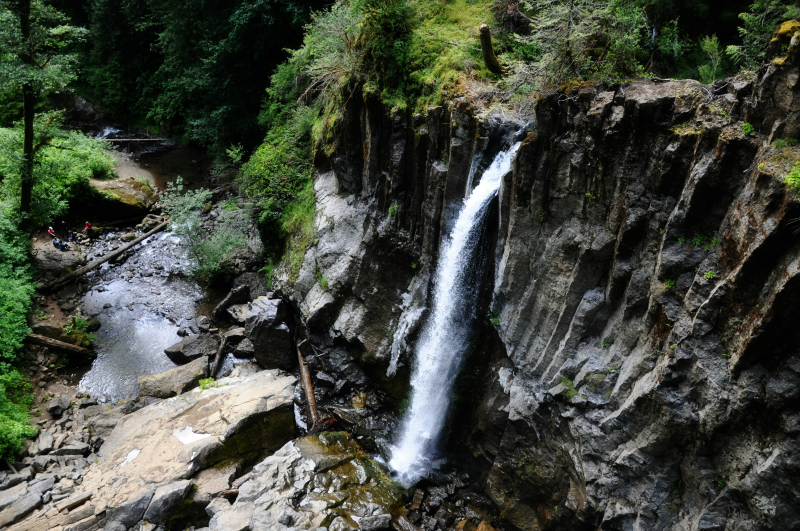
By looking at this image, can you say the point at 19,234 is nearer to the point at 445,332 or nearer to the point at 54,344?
the point at 54,344

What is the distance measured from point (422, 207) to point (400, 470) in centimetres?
756

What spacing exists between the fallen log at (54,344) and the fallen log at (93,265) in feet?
10.5

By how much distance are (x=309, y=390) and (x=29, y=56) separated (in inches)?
619

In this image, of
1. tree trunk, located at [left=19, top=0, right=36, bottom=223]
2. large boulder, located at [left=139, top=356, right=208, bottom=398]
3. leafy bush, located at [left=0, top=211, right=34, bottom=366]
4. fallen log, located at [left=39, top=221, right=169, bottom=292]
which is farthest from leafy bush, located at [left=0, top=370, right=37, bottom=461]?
tree trunk, located at [left=19, top=0, right=36, bottom=223]

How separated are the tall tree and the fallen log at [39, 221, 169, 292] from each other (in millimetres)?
4097

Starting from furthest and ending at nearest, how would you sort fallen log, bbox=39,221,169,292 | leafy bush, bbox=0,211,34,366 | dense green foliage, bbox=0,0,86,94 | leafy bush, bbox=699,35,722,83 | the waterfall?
fallen log, bbox=39,221,169,292
dense green foliage, bbox=0,0,86,94
leafy bush, bbox=0,211,34,366
the waterfall
leafy bush, bbox=699,35,722,83

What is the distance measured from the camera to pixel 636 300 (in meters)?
8.34

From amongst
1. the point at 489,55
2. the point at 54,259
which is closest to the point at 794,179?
the point at 489,55

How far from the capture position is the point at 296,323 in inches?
675

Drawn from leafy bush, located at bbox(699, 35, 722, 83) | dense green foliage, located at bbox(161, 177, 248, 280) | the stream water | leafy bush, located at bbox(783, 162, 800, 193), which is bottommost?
the stream water

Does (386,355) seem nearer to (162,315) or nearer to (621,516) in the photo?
(621,516)

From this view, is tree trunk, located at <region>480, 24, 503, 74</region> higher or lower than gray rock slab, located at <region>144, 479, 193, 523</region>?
higher

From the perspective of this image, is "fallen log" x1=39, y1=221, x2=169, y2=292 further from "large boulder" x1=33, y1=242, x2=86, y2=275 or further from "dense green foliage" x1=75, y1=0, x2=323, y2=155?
"dense green foliage" x1=75, y1=0, x2=323, y2=155

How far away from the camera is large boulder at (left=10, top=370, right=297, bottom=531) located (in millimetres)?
10516
